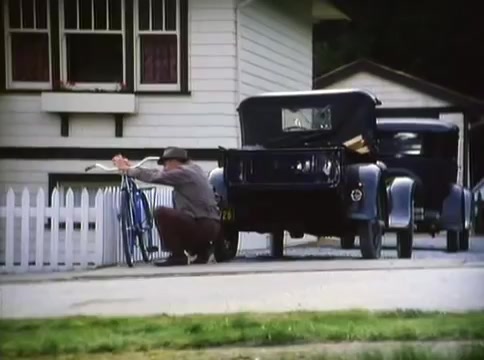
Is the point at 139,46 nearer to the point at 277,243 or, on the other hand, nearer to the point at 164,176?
the point at 164,176

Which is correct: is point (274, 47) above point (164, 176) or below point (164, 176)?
above

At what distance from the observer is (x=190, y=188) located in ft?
14.5

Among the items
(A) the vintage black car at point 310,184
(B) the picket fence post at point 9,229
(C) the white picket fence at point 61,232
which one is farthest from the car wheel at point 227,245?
(B) the picket fence post at point 9,229

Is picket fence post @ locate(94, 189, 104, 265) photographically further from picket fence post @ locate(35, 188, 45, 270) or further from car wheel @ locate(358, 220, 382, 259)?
car wheel @ locate(358, 220, 382, 259)

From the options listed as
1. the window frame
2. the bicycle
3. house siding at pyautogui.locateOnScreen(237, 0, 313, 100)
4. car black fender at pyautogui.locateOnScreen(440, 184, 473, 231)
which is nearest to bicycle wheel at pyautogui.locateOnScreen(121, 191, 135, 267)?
the bicycle

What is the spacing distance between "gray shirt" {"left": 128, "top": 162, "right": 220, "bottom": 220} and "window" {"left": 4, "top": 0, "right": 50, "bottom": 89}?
30cm

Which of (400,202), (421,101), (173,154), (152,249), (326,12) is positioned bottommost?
(152,249)

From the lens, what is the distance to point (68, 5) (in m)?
4.41

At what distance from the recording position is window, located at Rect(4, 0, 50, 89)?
440 cm

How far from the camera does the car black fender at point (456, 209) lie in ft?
14.7

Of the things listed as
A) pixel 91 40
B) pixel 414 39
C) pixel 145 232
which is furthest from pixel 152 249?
pixel 414 39

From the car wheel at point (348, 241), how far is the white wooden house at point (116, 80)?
0.33m

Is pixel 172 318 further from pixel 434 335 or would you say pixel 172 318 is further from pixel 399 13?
pixel 399 13

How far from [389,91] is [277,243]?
0.44 m
